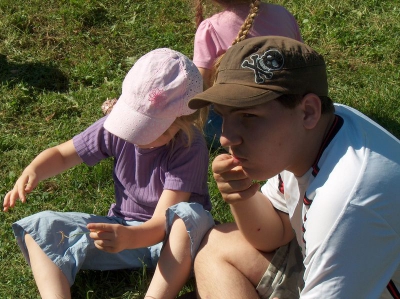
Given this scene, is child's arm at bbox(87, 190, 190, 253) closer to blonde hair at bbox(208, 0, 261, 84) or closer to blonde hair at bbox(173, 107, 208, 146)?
blonde hair at bbox(173, 107, 208, 146)

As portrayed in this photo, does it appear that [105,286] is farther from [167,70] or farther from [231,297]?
[167,70]

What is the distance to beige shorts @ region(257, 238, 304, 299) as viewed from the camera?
2637 mm

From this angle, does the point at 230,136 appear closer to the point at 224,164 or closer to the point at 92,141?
the point at 224,164

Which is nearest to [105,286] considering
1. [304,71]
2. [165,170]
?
[165,170]

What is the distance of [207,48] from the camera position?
12.7 feet

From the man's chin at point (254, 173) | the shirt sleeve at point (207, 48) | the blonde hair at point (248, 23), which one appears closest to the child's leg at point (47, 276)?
the man's chin at point (254, 173)

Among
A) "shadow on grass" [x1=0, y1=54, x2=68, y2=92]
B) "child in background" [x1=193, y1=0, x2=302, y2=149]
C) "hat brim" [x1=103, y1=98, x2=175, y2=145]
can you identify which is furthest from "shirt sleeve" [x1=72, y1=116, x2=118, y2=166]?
"shadow on grass" [x1=0, y1=54, x2=68, y2=92]

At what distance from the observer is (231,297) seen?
2.64 meters

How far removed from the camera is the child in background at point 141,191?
2.89 m

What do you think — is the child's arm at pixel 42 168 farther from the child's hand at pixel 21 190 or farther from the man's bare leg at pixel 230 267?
the man's bare leg at pixel 230 267

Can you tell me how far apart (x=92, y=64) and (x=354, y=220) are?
315 centimetres

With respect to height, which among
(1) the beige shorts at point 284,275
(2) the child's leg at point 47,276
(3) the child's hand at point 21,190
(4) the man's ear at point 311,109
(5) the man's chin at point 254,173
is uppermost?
(4) the man's ear at point 311,109

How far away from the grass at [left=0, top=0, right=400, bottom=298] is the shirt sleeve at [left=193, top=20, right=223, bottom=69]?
2.32ft

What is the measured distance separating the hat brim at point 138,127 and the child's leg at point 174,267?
1.25ft
